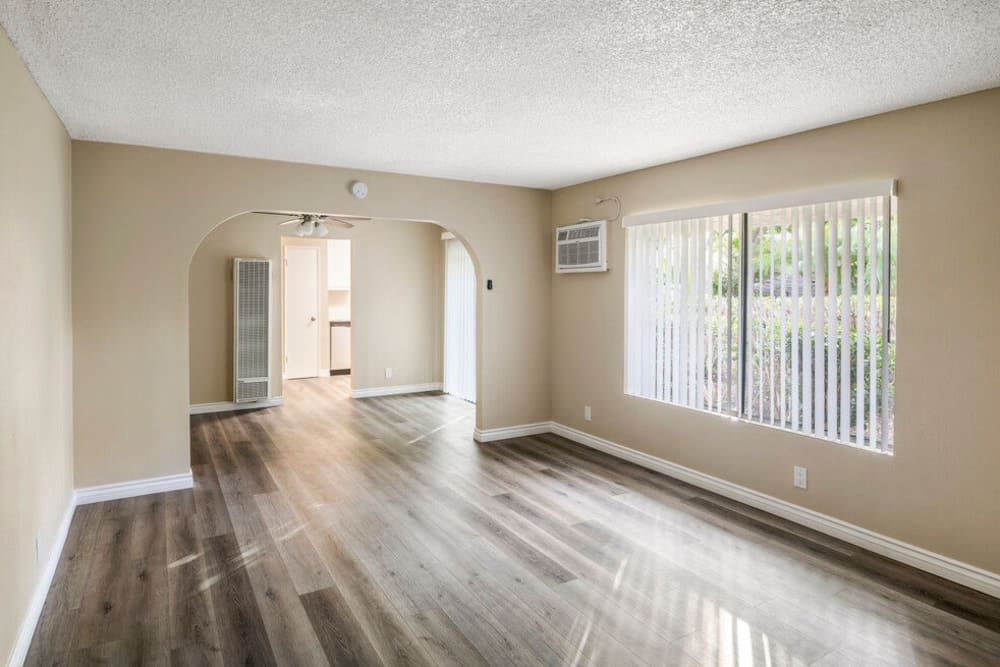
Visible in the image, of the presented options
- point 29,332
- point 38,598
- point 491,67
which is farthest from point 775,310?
point 38,598

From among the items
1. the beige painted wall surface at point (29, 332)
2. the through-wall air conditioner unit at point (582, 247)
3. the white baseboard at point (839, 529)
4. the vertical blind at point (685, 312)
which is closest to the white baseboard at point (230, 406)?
the beige painted wall surface at point (29, 332)

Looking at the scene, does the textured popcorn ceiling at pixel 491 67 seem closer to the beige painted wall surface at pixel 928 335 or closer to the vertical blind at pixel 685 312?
the beige painted wall surface at pixel 928 335

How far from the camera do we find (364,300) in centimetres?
781

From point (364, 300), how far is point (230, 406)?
6.72ft

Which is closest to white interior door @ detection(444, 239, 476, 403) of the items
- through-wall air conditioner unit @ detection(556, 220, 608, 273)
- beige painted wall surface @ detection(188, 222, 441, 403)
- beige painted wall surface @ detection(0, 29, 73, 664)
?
beige painted wall surface @ detection(188, 222, 441, 403)

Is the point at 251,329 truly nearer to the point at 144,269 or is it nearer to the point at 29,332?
the point at 144,269

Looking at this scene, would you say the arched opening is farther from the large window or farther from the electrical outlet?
the electrical outlet

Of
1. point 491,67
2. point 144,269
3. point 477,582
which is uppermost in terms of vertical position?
point 491,67

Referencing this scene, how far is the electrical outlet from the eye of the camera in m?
3.56

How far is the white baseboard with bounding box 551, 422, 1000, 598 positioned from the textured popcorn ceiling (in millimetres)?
2247

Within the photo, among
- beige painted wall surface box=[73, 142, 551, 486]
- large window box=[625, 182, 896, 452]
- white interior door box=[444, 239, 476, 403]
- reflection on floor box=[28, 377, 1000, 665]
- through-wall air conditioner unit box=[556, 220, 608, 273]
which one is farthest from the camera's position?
white interior door box=[444, 239, 476, 403]

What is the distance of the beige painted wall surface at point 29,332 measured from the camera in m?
2.17

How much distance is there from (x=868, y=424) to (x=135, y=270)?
15.0 feet

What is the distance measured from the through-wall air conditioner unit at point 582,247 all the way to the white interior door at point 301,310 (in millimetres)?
4770
